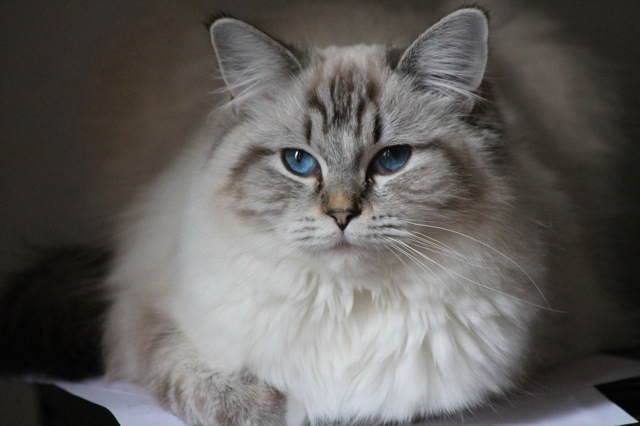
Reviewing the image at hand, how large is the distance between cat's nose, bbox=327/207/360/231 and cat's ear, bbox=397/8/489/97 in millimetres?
353

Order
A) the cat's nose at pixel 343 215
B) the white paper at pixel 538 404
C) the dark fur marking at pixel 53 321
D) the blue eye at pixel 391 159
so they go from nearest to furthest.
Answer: the cat's nose at pixel 343 215, the blue eye at pixel 391 159, the white paper at pixel 538 404, the dark fur marking at pixel 53 321

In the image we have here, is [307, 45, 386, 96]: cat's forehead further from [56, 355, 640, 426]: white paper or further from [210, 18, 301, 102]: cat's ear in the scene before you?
[56, 355, 640, 426]: white paper

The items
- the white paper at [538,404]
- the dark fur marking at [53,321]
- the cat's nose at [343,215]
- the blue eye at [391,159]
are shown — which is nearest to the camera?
the cat's nose at [343,215]

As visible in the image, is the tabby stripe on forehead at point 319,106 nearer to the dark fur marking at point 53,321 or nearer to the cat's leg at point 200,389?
the cat's leg at point 200,389

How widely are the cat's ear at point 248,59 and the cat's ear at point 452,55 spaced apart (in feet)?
0.83

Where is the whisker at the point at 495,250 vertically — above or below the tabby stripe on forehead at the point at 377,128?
below

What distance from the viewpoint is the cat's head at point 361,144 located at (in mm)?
1518

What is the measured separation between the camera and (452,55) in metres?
1.60

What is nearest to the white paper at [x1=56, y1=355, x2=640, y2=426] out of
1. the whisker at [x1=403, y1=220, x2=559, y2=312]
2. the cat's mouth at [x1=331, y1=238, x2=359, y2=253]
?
the whisker at [x1=403, y1=220, x2=559, y2=312]

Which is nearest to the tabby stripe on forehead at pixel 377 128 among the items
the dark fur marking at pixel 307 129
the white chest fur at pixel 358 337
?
the dark fur marking at pixel 307 129

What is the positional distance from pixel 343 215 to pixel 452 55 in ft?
1.39

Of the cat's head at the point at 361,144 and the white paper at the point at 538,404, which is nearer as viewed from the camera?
the cat's head at the point at 361,144

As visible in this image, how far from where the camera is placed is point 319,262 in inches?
61.4

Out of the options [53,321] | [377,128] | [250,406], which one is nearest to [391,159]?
[377,128]
